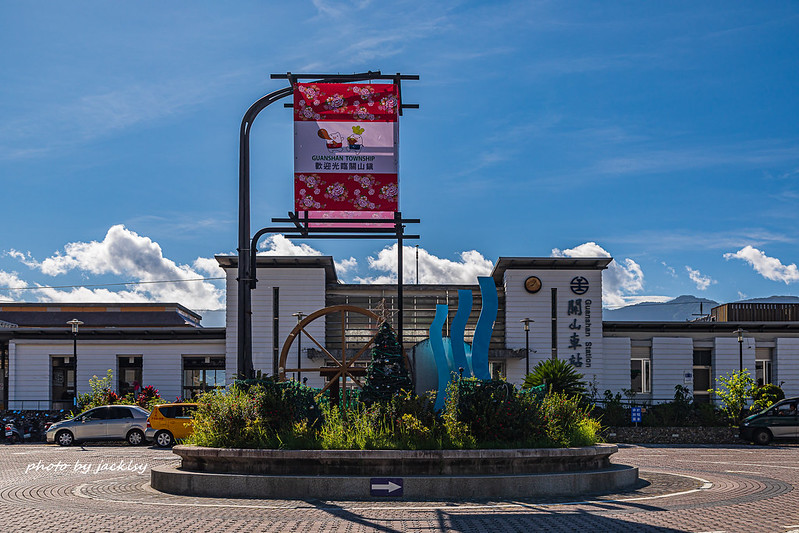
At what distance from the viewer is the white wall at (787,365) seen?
45.0m

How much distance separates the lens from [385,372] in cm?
1914

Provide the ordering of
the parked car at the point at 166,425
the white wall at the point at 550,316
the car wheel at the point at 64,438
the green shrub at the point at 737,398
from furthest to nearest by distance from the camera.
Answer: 1. the white wall at the point at 550,316
2. the green shrub at the point at 737,398
3. the car wheel at the point at 64,438
4. the parked car at the point at 166,425

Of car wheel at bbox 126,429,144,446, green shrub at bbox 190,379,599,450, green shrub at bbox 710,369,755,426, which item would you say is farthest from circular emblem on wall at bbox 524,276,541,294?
green shrub at bbox 190,379,599,450

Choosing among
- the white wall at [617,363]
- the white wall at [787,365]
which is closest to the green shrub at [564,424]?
the white wall at [617,363]

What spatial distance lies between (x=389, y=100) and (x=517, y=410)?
688 centimetres

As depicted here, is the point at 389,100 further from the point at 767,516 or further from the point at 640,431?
the point at 640,431

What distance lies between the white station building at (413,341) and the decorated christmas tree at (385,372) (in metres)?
23.0

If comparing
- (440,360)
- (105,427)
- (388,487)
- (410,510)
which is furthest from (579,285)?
(410,510)

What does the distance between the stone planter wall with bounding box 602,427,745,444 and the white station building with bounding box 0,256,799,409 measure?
353 inches

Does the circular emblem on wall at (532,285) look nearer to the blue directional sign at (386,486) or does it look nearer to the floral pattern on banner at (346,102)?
the floral pattern on banner at (346,102)

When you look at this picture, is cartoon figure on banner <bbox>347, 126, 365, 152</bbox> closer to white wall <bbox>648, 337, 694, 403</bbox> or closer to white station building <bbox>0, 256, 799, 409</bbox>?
white station building <bbox>0, 256, 799, 409</bbox>

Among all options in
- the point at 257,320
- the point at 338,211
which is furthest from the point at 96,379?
the point at 338,211

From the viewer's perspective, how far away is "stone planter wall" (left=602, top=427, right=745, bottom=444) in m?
33.4

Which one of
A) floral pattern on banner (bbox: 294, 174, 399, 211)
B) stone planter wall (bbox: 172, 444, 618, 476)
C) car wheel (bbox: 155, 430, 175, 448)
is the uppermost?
floral pattern on banner (bbox: 294, 174, 399, 211)
